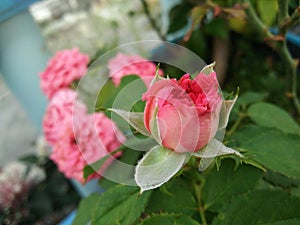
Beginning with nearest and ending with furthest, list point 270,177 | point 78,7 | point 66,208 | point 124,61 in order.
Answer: point 270,177 < point 124,61 < point 66,208 < point 78,7

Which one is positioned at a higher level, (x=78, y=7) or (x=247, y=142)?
(x=247, y=142)

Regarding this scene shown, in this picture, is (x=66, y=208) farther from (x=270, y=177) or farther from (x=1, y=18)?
(x=270, y=177)

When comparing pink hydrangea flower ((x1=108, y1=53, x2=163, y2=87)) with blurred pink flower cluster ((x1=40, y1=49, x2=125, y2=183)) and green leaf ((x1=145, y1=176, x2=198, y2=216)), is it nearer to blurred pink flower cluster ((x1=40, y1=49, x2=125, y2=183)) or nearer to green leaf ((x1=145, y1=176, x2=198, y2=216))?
blurred pink flower cluster ((x1=40, y1=49, x2=125, y2=183))

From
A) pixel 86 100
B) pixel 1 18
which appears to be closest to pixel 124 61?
pixel 86 100

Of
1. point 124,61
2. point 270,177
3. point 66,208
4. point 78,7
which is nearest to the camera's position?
point 270,177

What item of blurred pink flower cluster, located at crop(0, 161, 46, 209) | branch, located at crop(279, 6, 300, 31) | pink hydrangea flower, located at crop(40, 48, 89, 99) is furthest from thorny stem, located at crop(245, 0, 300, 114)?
blurred pink flower cluster, located at crop(0, 161, 46, 209)

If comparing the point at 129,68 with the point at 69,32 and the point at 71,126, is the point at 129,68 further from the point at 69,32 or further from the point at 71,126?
the point at 69,32
